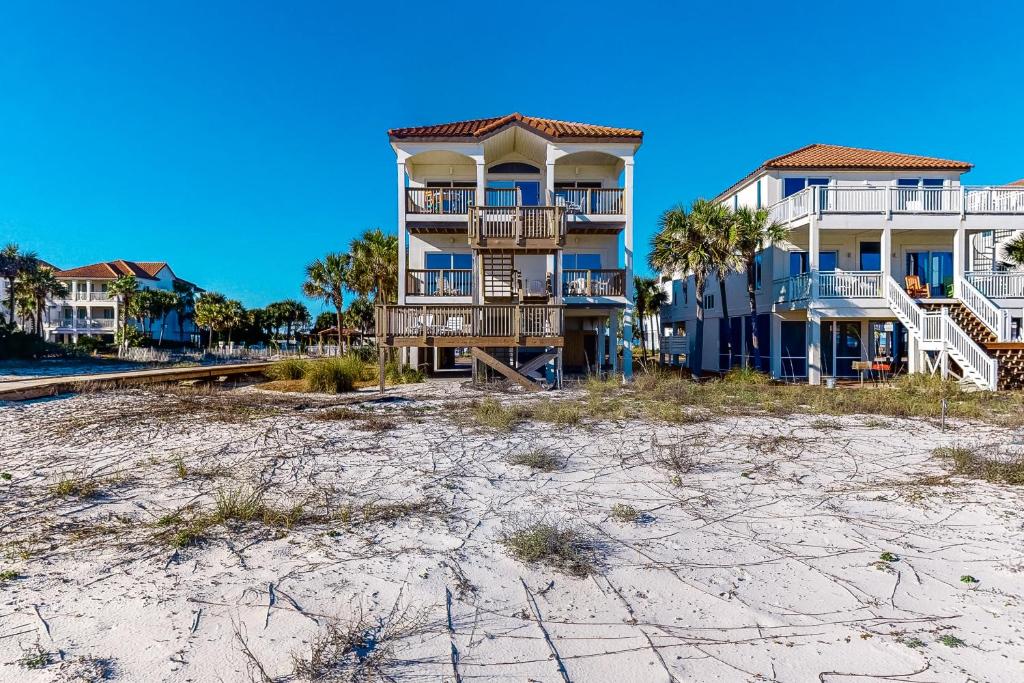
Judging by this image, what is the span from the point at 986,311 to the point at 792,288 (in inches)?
239

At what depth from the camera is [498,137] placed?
21.0m

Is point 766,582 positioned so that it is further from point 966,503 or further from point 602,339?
point 602,339

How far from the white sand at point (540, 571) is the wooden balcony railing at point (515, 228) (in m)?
12.5

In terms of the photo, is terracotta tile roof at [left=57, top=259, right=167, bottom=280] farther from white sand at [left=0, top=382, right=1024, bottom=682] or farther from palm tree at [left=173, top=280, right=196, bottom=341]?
white sand at [left=0, top=382, right=1024, bottom=682]

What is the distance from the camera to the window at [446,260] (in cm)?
2289

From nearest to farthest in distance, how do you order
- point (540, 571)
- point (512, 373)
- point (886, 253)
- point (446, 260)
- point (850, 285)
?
1. point (540, 571)
2. point (512, 373)
3. point (886, 253)
4. point (850, 285)
5. point (446, 260)

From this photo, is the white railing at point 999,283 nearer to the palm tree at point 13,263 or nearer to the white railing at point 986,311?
the white railing at point 986,311

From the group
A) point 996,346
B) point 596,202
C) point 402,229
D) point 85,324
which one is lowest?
point 996,346

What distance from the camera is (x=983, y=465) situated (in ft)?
21.4

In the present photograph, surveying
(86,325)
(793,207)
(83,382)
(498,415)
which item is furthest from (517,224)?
(86,325)

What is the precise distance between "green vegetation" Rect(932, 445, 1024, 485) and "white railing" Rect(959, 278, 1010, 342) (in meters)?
13.7

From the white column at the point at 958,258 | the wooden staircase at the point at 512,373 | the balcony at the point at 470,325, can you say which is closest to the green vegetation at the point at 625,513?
the wooden staircase at the point at 512,373

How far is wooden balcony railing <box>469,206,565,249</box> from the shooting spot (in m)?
18.8

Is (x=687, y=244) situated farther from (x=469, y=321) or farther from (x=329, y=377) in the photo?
(x=329, y=377)
